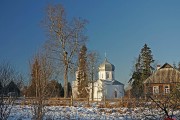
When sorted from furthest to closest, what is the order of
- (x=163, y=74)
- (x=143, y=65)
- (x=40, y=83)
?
(x=143, y=65) < (x=163, y=74) < (x=40, y=83)

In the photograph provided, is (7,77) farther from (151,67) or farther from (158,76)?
(151,67)

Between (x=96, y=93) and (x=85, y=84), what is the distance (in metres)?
11.7

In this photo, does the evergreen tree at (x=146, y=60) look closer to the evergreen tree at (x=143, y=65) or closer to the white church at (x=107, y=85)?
the evergreen tree at (x=143, y=65)

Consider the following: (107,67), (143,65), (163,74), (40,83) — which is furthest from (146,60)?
(40,83)

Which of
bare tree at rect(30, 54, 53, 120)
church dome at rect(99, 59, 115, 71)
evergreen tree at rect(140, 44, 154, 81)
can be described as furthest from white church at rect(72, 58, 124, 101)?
bare tree at rect(30, 54, 53, 120)

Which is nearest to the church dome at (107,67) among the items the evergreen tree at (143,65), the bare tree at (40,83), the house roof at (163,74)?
the evergreen tree at (143,65)

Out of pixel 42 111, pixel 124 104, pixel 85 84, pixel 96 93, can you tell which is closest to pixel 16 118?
pixel 42 111

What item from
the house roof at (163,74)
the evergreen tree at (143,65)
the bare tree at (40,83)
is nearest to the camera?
the bare tree at (40,83)

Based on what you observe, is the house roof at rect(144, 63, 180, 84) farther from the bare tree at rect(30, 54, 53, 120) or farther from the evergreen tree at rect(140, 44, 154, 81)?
the bare tree at rect(30, 54, 53, 120)

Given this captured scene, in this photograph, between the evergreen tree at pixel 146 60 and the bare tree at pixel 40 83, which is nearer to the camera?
the bare tree at pixel 40 83

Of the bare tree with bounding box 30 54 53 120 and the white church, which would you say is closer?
the bare tree with bounding box 30 54 53 120

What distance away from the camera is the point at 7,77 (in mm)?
10242

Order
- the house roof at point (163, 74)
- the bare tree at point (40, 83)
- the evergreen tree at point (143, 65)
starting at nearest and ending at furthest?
the bare tree at point (40, 83), the house roof at point (163, 74), the evergreen tree at point (143, 65)

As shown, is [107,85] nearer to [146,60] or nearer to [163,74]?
[146,60]
